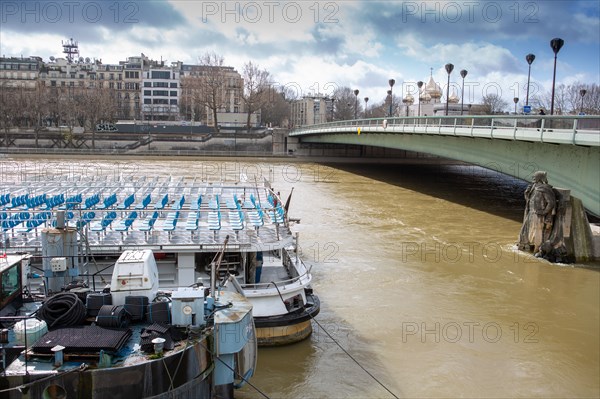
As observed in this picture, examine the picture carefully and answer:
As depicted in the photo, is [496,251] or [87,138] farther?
[87,138]

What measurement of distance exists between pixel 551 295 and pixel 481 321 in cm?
408

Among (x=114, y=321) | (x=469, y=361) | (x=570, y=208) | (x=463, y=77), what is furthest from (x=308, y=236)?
(x=463, y=77)

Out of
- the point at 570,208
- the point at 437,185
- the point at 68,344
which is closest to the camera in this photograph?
the point at 68,344

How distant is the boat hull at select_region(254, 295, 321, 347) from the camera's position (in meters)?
13.3

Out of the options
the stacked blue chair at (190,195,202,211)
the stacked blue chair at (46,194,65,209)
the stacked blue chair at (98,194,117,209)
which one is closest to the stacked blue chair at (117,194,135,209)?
the stacked blue chair at (98,194,117,209)

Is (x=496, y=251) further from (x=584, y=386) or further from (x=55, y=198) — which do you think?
(x=55, y=198)

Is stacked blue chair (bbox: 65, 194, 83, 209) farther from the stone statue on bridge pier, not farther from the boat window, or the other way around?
the stone statue on bridge pier

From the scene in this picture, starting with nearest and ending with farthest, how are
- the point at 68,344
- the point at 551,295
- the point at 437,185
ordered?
the point at 68,344
the point at 551,295
the point at 437,185

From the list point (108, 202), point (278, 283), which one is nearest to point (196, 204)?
point (108, 202)

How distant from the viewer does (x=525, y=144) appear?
26.5 metres

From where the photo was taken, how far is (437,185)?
5000cm

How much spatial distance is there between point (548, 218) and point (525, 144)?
14.3 ft

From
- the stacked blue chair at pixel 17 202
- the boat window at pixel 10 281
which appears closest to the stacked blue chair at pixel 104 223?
the stacked blue chair at pixel 17 202

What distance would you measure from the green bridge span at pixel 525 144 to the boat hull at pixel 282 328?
12440mm
